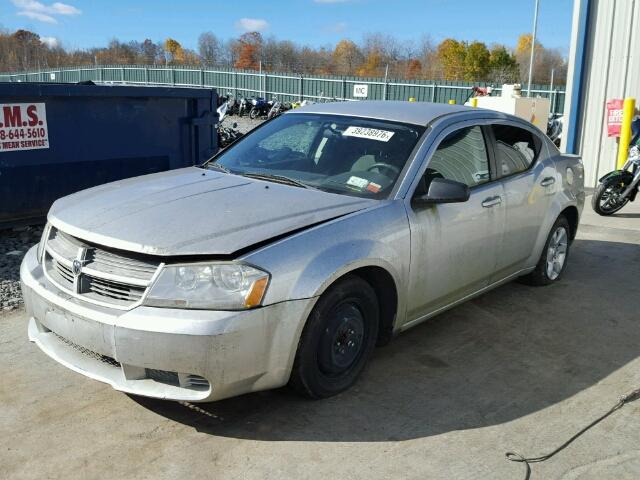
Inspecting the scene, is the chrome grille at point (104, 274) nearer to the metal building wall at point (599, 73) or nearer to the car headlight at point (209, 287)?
the car headlight at point (209, 287)

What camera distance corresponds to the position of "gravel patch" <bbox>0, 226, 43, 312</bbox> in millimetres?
5172

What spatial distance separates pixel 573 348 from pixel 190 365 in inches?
112

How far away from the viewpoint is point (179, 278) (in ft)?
9.75

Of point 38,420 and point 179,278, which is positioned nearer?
point 179,278

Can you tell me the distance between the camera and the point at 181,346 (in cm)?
287

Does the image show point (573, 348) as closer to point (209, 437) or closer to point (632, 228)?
point (209, 437)

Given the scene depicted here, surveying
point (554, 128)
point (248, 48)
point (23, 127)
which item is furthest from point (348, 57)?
point (23, 127)

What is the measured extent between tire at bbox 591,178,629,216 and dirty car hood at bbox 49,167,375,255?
6.63 meters

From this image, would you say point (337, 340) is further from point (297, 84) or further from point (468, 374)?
point (297, 84)

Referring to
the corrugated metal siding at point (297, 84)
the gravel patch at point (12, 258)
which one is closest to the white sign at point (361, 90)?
the corrugated metal siding at point (297, 84)

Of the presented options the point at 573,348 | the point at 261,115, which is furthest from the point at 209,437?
the point at 261,115

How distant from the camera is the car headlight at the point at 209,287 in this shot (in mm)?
2926

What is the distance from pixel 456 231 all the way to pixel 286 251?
148 centimetres

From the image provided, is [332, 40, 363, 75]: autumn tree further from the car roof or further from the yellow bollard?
the car roof
